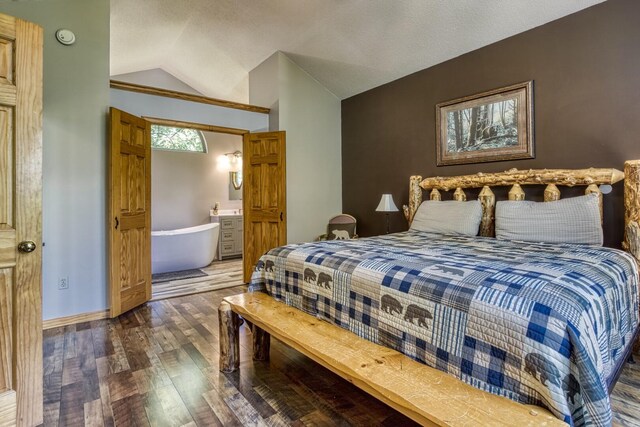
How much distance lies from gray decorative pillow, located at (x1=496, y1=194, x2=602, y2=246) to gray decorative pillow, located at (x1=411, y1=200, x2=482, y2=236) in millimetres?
254

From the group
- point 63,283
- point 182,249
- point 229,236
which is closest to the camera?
point 63,283

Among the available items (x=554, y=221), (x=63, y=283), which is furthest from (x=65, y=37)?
(x=554, y=221)

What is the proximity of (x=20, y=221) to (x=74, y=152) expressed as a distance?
1926mm

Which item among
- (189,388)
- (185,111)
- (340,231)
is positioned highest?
(185,111)

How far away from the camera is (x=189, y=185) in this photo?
634 centimetres

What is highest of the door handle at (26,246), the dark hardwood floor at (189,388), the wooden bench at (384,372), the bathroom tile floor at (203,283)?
the door handle at (26,246)

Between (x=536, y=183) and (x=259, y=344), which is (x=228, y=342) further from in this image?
(x=536, y=183)

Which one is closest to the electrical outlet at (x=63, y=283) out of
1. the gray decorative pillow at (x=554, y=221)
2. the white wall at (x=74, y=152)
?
the white wall at (x=74, y=152)

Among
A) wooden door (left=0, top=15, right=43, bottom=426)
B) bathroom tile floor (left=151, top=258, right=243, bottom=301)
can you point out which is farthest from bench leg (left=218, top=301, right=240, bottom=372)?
bathroom tile floor (left=151, top=258, right=243, bottom=301)

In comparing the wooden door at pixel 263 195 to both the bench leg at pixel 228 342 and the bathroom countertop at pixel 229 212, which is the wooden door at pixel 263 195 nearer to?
the bathroom countertop at pixel 229 212

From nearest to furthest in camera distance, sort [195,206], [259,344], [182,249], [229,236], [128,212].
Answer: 1. [259,344]
2. [128,212]
3. [182,249]
4. [229,236]
5. [195,206]

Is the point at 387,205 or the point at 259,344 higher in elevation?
the point at 387,205

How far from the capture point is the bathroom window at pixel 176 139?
20.0ft

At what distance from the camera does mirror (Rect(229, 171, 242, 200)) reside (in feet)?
22.4
